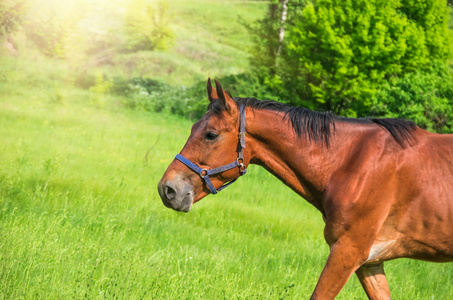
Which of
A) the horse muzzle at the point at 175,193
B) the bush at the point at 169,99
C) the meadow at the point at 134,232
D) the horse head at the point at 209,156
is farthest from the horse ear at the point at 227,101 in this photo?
the bush at the point at 169,99

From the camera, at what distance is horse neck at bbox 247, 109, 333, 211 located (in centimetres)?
380

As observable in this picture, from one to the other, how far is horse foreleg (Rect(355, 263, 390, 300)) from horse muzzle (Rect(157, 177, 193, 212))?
1.62m

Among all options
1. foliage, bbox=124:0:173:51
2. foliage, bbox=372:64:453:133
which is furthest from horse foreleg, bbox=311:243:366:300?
foliage, bbox=124:0:173:51

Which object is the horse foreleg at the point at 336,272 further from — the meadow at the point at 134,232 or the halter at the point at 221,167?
the meadow at the point at 134,232

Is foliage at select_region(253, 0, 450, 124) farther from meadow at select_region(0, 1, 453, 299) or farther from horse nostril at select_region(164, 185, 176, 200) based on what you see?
horse nostril at select_region(164, 185, 176, 200)

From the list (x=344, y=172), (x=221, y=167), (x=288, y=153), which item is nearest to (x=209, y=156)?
(x=221, y=167)

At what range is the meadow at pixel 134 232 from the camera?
4.48 meters

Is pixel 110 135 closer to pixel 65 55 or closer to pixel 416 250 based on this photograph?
pixel 416 250

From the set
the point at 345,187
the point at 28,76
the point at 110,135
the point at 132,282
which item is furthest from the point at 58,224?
the point at 28,76

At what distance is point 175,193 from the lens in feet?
12.2

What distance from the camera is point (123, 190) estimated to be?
27.5 ft

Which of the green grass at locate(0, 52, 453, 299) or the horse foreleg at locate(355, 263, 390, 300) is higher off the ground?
the horse foreleg at locate(355, 263, 390, 300)

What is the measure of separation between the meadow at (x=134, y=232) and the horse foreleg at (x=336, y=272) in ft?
4.23

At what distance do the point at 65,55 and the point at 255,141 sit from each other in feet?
93.1
